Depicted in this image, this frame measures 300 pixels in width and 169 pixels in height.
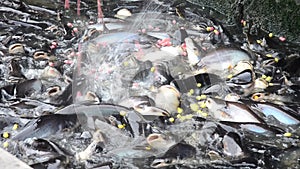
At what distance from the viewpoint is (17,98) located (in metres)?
4.54

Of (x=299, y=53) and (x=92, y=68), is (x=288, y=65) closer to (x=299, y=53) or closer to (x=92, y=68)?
(x=299, y=53)

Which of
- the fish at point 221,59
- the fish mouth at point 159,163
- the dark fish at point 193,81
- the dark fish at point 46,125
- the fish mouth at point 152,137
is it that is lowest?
the fish mouth at point 159,163

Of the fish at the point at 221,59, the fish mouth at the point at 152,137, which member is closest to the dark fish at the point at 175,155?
the fish mouth at the point at 152,137

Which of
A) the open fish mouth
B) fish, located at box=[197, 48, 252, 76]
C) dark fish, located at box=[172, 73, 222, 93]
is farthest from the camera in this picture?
fish, located at box=[197, 48, 252, 76]

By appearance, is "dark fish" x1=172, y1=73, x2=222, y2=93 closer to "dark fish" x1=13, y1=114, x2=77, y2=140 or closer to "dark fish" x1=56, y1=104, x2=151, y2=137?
"dark fish" x1=56, y1=104, x2=151, y2=137

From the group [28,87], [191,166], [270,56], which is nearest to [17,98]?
[28,87]

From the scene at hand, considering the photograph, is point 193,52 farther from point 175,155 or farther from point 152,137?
point 175,155

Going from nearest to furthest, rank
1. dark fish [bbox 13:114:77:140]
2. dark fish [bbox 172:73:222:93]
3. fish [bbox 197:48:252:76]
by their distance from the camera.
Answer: dark fish [bbox 13:114:77:140] → dark fish [bbox 172:73:222:93] → fish [bbox 197:48:252:76]

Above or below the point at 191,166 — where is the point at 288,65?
above

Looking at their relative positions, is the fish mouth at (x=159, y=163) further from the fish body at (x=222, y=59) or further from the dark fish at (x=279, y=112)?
the fish body at (x=222, y=59)

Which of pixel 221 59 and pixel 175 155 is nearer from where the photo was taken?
pixel 175 155

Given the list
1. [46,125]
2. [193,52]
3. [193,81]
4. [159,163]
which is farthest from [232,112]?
[46,125]

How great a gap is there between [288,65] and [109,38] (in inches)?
66.9

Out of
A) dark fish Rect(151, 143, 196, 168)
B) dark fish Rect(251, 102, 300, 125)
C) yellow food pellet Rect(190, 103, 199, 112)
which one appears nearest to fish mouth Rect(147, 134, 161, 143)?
dark fish Rect(151, 143, 196, 168)
